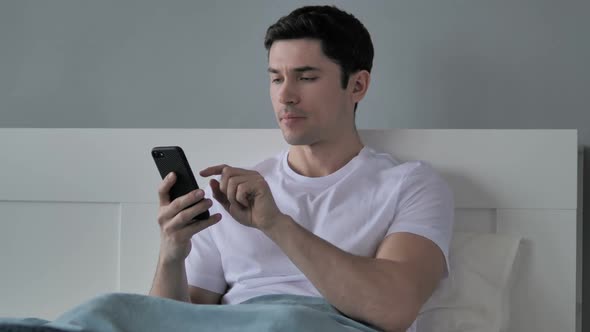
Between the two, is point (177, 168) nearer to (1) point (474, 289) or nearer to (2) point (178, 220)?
(2) point (178, 220)

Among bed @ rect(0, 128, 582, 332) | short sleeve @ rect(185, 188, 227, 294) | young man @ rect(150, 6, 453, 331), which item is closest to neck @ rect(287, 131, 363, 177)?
young man @ rect(150, 6, 453, 331)

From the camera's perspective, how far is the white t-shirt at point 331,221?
1.42 metres

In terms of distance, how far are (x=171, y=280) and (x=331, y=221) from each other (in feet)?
1.01

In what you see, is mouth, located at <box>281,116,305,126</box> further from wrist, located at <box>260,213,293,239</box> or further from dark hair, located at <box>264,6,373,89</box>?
wrist, located at <box>260,213,293,239</box>

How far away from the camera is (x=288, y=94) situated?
147cm

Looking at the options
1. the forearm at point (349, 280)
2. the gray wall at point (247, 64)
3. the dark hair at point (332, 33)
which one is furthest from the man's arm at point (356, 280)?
the gray wall at point (247, 64)

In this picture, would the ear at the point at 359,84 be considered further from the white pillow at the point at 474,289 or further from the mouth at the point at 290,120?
the white pillow at the point at 474,289

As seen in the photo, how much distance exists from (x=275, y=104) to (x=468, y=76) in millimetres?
484

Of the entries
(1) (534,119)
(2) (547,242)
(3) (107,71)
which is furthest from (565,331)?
(3) (107,71)

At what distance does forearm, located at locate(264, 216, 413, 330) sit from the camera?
1.27 meters

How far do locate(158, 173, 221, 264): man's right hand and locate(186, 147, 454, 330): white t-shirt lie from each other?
12 centimetres

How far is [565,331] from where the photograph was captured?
5.07 ft

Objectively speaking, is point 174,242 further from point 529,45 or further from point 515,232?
point 529,45

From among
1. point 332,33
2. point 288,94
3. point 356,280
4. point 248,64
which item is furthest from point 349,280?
point 248,64
